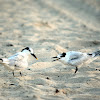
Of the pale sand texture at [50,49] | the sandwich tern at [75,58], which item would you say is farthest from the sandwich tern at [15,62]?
the sandwich tern at [75,58]

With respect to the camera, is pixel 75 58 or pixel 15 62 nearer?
pixel 15 62

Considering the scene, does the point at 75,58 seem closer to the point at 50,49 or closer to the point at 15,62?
the point at 15,62

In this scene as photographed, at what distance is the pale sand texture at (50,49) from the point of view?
4055mm

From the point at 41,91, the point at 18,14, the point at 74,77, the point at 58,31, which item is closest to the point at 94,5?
the point at 18,14

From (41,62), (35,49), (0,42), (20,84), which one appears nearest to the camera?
(20,84)

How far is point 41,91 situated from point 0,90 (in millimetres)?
804

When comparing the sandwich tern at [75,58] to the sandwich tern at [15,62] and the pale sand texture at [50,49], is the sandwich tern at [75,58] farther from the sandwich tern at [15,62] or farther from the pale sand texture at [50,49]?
the sandwich tern at [15,62]

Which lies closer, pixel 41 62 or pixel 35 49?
pixel 41 62

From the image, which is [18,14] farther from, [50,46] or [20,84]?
[20,84]

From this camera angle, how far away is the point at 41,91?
159 inches

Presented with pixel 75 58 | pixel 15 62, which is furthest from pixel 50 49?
pixel 15 62

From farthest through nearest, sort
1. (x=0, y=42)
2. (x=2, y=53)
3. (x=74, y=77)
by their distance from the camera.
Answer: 1. (x=0, y=42)
2. (x=2, y=53)
3. (x=74, y=77)

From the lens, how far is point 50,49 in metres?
6.50

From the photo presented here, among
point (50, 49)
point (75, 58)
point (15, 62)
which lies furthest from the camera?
point (50, 49)
